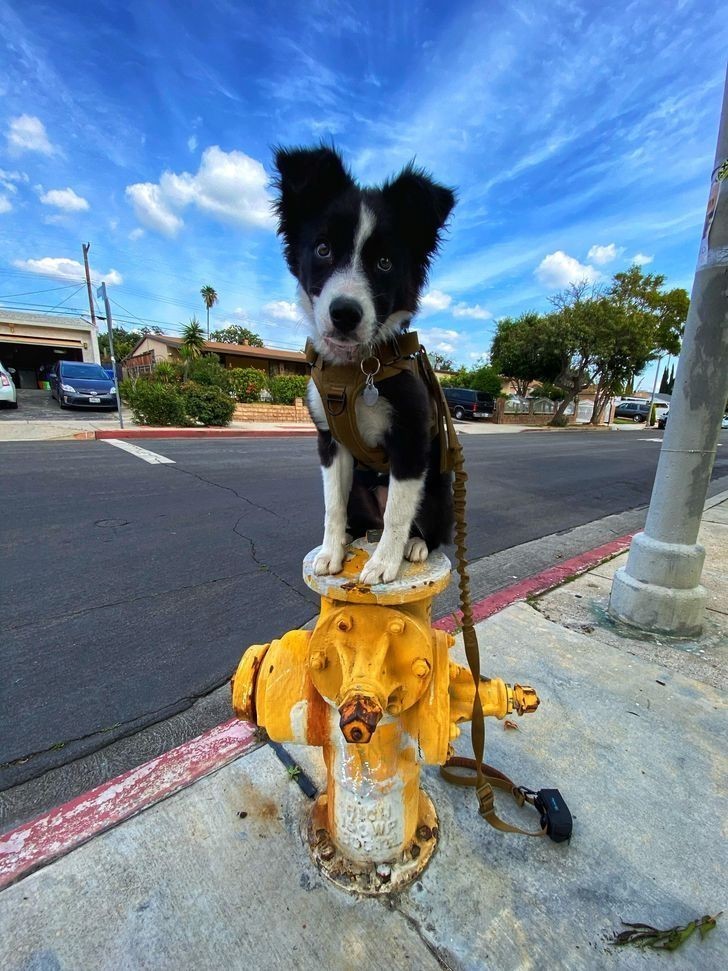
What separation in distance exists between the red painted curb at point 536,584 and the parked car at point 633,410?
38020 millimetres

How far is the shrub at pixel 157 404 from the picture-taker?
12.8 meters

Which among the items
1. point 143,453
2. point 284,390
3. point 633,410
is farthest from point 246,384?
point 633,410

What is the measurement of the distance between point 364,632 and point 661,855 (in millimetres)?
1247

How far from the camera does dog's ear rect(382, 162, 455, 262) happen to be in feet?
4.68

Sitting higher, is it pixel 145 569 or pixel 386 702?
pixel 386 702

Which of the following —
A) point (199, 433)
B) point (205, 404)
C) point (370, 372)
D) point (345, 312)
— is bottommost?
point (199, 433)

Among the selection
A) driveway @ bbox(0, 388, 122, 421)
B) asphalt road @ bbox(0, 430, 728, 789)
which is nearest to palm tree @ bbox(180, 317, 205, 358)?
driveway @ bbox(0, 388, 122, 421)

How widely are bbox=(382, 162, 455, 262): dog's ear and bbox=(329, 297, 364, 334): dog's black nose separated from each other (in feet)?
1.21

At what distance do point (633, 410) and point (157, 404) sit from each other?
37.4m

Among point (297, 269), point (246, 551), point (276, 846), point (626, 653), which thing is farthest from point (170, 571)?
point (626, 653)

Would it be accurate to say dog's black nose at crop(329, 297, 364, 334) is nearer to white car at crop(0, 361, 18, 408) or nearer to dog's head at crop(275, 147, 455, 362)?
dog's head at crop(275, 147, 455, 362)

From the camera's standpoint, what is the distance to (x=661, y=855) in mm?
1454

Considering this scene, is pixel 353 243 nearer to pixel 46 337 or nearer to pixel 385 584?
pixel 385 584

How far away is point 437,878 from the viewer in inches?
53.6
